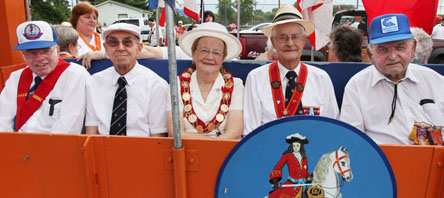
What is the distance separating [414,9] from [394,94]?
1665 millimetres

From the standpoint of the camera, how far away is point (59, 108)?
2.49 meters

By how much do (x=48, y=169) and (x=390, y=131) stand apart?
2.23m

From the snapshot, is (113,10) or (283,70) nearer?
(283,70)

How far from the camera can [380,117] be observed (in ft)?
7.39

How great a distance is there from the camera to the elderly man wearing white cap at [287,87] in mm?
2414

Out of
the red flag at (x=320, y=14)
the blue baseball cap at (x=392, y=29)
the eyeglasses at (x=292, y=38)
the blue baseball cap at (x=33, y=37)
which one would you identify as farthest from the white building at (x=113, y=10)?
the blue baseball cap at (x=392, y=29)

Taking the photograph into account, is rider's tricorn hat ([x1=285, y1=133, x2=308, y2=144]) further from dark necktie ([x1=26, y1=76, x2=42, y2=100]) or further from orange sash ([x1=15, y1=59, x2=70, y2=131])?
dark necktie ([x1=26, y1=76, x2=42, y2=100])

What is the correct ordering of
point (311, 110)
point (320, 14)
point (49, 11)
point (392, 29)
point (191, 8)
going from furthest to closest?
point (49, 11), point (191, 8), point (320, 14), point (311, 110), point (392, 29)

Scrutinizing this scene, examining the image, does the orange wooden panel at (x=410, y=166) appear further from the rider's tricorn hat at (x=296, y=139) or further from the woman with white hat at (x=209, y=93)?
the woman with white hat at (x=209, y=93)

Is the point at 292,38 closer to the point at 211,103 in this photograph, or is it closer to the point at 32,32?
the point at 211,103

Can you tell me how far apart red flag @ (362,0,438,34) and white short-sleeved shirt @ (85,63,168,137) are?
2.58 metres

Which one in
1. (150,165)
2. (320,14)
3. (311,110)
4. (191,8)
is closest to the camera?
(150,165)

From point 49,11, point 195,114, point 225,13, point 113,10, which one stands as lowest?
point 195,114

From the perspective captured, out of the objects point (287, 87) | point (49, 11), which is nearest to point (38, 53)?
point (287, 87)
